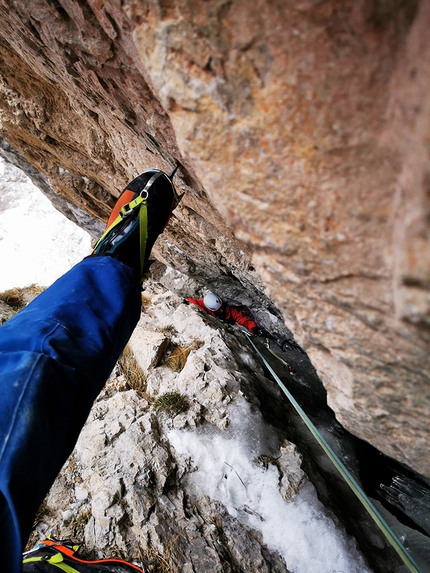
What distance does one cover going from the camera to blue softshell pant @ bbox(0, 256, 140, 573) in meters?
1.24

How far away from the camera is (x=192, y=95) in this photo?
2.95 feet

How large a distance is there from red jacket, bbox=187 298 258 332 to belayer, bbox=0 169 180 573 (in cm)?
341

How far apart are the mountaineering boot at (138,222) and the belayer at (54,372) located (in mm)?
10

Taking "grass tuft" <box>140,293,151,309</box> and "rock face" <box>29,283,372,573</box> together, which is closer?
"rock face" <box>29,283,372,573</box>

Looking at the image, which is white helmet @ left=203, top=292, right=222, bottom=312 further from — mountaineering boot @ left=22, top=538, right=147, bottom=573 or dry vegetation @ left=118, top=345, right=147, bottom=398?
mountaineering boot @ left=22, top=538, right=147, bottom=573

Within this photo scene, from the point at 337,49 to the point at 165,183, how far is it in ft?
6.64

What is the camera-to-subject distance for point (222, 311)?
234 inches

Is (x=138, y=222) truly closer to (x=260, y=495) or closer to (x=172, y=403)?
(x=172, y=403)

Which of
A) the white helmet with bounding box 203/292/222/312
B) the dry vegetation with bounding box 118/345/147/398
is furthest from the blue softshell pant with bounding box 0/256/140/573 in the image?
the white helmet with bounding box 203/292/222/312

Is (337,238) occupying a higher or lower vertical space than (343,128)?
lower

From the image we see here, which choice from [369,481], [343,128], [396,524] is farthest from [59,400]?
[369,481]

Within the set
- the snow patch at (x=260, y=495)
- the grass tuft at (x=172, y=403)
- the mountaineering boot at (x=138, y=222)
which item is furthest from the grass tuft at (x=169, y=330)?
the mountaineering boot at (x=138, y=222)

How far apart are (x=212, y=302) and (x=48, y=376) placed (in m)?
4.43

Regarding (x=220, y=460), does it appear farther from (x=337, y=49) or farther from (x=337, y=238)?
(x=337, y=49)
